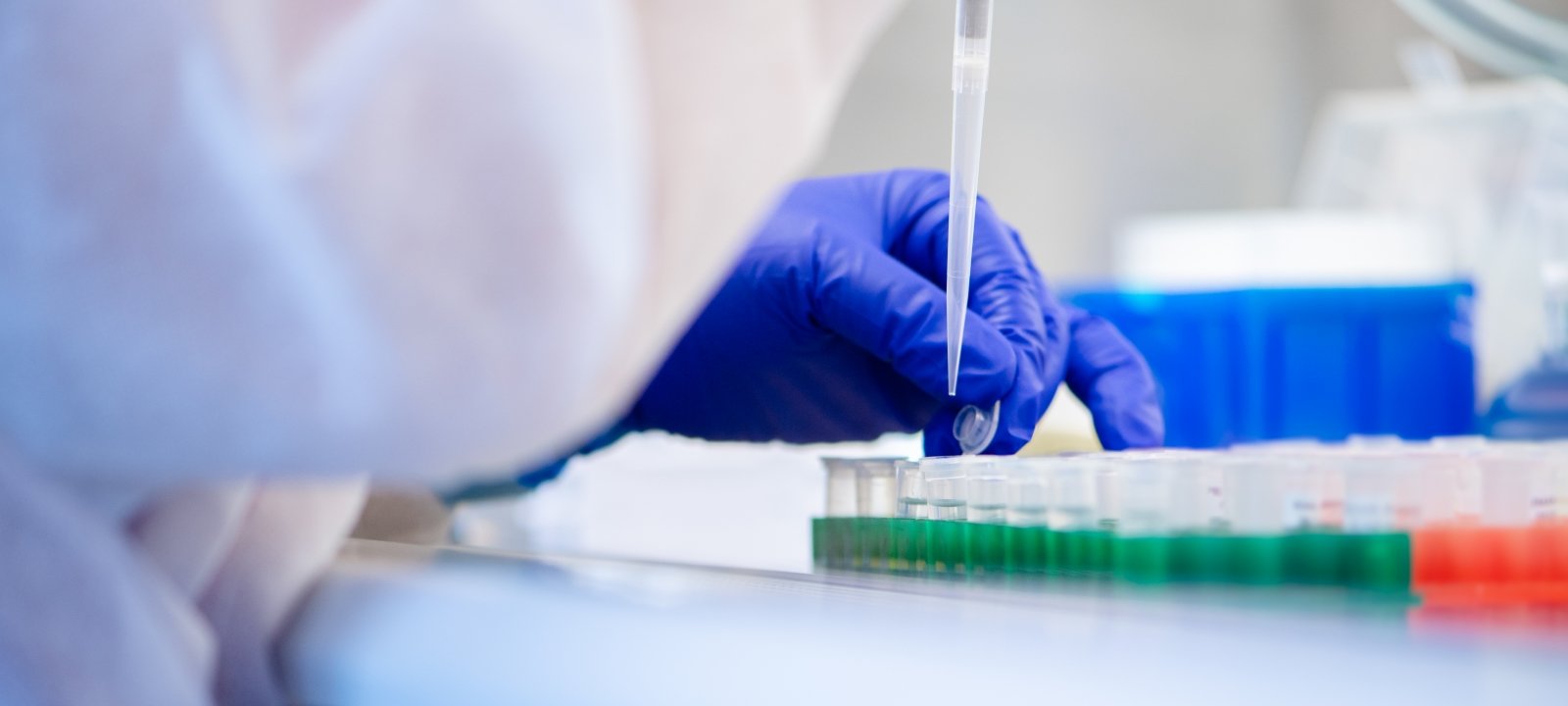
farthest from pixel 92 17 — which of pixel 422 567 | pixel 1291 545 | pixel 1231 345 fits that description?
pixel 1231 345

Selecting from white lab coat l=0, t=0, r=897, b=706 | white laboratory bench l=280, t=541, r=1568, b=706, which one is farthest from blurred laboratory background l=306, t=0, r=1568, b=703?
white lab coat l=0, t=0, r=897, b=706

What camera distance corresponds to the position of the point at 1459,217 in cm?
243

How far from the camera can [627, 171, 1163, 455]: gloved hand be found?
76 centimetres

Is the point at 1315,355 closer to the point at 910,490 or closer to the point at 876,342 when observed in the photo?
the point at 876,342

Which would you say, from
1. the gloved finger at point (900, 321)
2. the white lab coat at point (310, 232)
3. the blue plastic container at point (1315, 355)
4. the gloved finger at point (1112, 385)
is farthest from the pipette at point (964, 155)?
the blue plastic container at point (1315, 355)

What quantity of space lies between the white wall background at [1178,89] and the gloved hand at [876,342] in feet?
2.45

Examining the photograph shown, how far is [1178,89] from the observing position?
327 centimetres

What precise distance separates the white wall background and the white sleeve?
1.23 metres

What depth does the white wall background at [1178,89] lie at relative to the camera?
223 centimetres

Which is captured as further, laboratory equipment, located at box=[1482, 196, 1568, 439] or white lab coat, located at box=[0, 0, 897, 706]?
laboratory equipment, located at box=[1482, 196, 1568, 439]

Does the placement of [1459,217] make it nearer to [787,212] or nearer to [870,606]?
[787,212]

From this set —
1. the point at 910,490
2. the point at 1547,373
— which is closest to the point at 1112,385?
the point at 910,490

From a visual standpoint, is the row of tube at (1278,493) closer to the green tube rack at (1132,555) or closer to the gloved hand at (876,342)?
the green tube rack at (1132,555)

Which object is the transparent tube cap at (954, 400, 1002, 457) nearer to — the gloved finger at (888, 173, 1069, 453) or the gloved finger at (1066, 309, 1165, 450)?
the gloved finger at (888, 173, 1069, 453)
